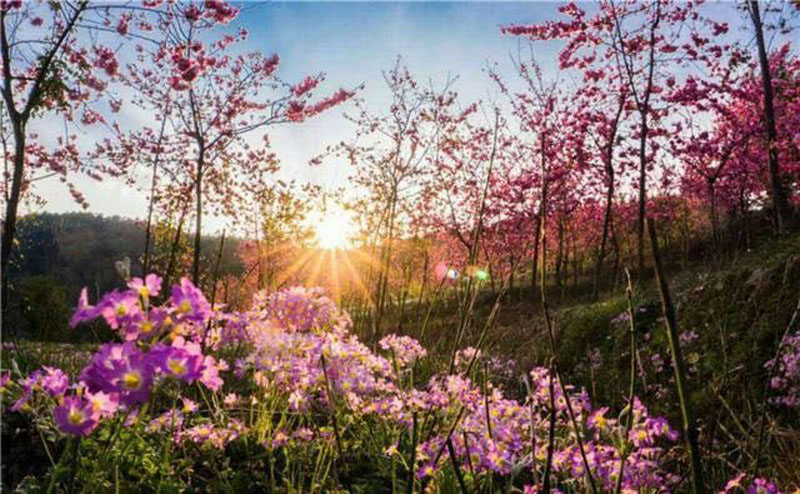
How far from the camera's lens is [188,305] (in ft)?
4.36

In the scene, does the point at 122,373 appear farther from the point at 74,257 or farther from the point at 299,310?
the point at 74,257

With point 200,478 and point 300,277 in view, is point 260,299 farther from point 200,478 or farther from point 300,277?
point 300,277

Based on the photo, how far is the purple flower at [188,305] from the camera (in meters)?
1.32

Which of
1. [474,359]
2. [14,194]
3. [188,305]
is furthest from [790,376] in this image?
[14,194]

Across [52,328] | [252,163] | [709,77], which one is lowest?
[52,328]

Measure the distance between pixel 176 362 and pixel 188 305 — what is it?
152mm

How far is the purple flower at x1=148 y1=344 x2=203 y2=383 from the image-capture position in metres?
1.21

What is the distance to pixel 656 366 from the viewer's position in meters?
6.47

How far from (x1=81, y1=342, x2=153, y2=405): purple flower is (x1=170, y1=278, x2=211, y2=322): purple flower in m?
0.14


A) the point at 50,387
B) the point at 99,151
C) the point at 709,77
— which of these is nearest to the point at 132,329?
the point at 50,387

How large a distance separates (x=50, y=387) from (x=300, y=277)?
18.8m

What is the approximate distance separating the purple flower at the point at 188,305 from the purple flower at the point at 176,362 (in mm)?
87

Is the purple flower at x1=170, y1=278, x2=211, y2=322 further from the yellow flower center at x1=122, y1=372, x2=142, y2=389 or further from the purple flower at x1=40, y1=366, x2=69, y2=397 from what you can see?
the purple flower at x1=40, y1=366, x2=69, y2=397

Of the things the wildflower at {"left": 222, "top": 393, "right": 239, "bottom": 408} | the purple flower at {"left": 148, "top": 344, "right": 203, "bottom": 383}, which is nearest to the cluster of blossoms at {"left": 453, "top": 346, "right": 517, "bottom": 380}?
the purple flower at {"left": 148, "top": 344, "right": 203, "bottom": 383}
